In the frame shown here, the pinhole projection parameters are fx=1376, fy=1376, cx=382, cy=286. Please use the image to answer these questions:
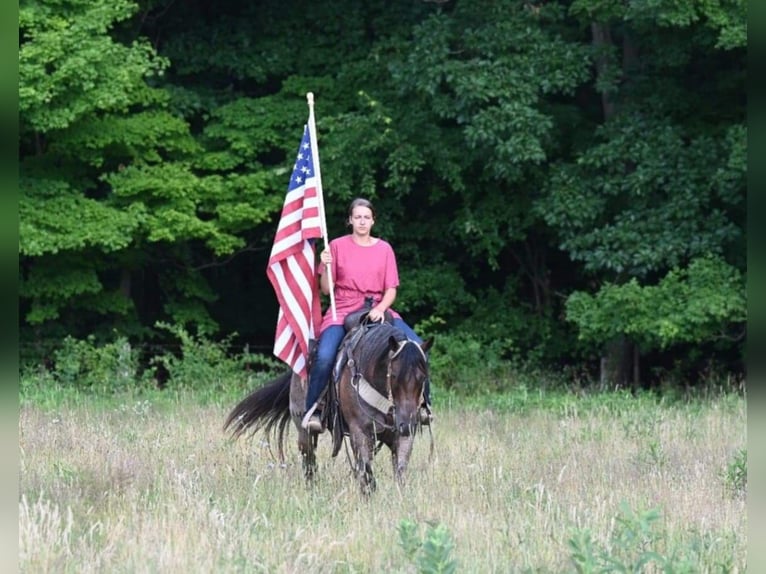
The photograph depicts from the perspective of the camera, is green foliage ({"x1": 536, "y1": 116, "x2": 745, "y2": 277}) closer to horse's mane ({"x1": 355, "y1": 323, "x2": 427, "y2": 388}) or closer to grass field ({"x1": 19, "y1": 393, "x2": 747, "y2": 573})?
grass field ({"x1": 19, "y1": 393, "x2": 747, "y2": 573})

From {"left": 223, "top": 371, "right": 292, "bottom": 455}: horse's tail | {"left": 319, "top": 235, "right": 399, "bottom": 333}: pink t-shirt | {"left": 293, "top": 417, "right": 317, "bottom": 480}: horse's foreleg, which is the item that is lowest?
{"left": 293, "top": 417, "right": 317, "bottom": 480}: horse's foreleg

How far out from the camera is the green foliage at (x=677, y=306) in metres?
19.1

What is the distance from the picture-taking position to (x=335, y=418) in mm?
10672

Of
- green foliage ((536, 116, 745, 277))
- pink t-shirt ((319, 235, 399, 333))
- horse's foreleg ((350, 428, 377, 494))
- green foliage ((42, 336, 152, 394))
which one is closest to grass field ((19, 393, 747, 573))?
horse's foreleg ((350, 428, 377, 494))

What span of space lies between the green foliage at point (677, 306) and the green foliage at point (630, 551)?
1096cm

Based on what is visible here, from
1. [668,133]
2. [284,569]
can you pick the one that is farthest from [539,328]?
[284,569]

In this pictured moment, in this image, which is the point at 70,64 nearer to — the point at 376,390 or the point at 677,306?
the point at 677,306

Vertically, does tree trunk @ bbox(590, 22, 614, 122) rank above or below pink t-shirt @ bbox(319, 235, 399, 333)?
above

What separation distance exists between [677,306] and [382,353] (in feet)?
33.9

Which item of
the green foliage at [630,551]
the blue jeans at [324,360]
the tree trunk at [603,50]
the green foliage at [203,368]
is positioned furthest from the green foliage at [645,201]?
the green foliage at [630,551]

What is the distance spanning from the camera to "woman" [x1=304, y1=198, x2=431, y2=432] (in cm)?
1073

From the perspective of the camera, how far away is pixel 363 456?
33.8ft

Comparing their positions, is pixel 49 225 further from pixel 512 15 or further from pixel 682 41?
pixel 682 41

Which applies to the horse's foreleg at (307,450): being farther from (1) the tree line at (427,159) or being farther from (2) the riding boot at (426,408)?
(1) the tree line at (427,159)
